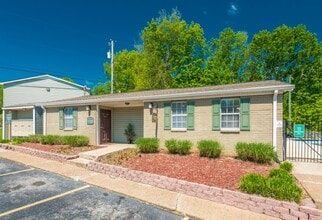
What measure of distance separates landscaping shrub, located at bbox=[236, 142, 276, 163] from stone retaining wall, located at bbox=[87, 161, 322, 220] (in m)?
3.56

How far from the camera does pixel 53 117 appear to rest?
52.9 ft

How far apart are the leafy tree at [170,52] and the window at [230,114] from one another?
17.8m

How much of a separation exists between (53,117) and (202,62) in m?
20.8

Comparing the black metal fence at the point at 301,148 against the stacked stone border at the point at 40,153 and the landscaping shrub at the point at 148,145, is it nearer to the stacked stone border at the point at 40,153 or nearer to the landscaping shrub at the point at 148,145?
the landscaping shrub at the point at 148,145

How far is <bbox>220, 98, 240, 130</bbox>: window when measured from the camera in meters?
9.99

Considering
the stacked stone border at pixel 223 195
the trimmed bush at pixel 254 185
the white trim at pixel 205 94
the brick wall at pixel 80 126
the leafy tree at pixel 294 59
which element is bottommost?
the stacked stone border at pixel 223 195

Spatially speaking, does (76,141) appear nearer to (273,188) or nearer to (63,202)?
(63,202)

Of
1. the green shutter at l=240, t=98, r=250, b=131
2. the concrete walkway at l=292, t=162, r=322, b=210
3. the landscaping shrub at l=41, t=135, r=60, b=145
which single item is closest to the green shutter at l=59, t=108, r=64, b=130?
the landscaping shrub at l=41, t=135, r=60, b=145

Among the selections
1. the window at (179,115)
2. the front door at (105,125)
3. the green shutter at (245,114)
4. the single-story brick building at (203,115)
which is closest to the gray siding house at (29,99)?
the single-story brick building at (203,115)

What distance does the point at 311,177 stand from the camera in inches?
276

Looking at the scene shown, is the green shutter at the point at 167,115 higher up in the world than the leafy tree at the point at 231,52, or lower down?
lower down

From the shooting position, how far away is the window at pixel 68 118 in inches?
595

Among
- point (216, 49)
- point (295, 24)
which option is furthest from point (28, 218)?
point (295, 24)

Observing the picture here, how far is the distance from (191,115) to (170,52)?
65.9 feet
